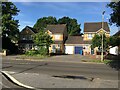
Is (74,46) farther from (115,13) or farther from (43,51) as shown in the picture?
(115,13)

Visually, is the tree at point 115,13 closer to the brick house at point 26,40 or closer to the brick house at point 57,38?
the brick house at point 57,38

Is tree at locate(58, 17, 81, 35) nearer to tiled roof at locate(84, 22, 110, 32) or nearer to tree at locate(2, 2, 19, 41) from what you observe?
tiled roof at locate(84, 22, 110, 32)

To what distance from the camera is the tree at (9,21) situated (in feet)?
154

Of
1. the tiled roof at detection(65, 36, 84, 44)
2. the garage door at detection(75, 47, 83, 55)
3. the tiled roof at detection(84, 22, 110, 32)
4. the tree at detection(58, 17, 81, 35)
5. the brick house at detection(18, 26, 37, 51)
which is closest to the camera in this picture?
the tiled roof at detection(84, 22, 110, 32)

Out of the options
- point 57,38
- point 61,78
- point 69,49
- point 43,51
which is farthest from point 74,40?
Answer: point 61,78

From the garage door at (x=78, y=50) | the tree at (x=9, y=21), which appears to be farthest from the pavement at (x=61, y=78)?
the garage door at (x=78, y=50)

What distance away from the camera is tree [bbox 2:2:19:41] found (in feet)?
154

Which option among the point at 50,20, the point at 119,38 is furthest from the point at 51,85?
the point at 50,20

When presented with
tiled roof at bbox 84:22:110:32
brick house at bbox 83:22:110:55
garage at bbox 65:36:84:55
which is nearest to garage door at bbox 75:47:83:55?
garage at bbox 65:36:84:55

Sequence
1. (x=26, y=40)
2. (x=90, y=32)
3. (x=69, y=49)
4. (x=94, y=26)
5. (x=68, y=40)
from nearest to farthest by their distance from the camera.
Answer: (x=90, y=32) < (x=94, y=26) < (x=69, y=49) < (x=68, y=40) < (x=26, y=40)

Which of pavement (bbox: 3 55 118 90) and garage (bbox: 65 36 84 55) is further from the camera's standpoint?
garage (bbox: 65 36 84 55)

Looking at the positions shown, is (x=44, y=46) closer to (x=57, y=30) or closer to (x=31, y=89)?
(x=57, y=30)

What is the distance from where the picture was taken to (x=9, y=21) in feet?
156

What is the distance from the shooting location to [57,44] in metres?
62.4
